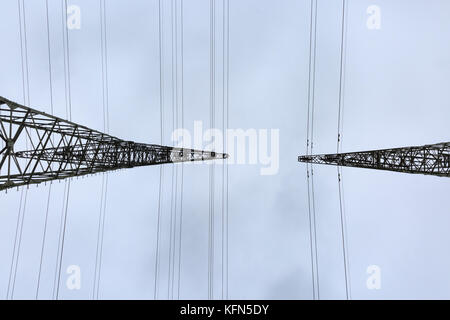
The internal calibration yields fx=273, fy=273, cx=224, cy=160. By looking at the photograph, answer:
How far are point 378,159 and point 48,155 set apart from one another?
21.5 meters

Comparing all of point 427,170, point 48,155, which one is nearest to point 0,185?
point 48,155

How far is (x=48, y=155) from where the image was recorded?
58.0ft

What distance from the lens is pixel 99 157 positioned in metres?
17.4

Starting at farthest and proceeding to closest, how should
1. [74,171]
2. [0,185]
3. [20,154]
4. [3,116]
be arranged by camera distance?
[20,154], [74,171], [3,116], [0,185]

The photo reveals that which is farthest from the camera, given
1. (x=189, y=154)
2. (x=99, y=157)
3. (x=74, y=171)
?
(x=189, y=154)

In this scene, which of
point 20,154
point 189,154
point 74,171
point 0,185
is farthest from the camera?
point 189,154

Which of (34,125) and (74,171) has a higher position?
(34,125)
